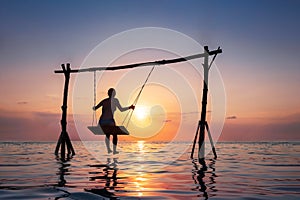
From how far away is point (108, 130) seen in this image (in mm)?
16719

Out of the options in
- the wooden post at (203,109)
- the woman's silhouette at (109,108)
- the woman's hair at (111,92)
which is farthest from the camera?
the woman's hair at (111,92)

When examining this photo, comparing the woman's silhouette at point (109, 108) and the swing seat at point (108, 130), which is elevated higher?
the woman's silhouette at point (109, 108)

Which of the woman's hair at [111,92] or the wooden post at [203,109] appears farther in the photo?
the woman's hair at [111,92]

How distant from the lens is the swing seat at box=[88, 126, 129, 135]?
16316mm

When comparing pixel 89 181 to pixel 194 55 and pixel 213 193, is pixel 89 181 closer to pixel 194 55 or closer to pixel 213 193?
pixel 213 193

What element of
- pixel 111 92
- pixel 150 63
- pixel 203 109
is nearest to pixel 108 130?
pixel 111 92

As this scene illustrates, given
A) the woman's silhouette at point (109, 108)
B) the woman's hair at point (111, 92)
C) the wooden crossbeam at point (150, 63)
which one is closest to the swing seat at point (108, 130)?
the woman's silhouette at point (109, 108)

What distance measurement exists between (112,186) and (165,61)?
34.6 ft

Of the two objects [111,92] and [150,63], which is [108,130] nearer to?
[111,92]

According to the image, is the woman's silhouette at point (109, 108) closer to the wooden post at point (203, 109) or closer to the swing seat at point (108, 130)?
the swing seat at point (108, 130)

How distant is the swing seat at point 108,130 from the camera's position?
16316mm

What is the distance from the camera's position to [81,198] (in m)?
6.02

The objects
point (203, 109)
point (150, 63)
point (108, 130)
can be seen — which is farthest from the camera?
point (150, 63)

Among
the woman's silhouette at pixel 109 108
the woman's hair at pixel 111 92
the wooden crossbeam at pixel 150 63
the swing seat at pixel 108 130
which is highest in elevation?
the wooden crossbeam at pixel 150 63
